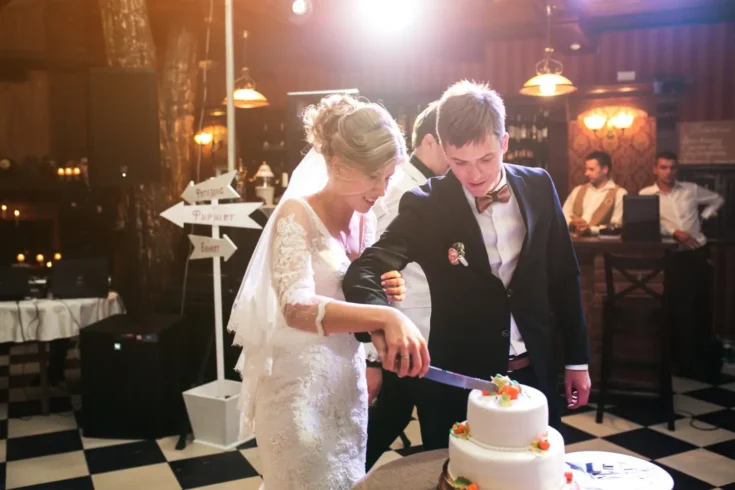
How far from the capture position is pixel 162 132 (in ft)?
17.6

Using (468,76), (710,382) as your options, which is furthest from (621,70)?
Result: (710,382)

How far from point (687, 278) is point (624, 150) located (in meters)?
2.72

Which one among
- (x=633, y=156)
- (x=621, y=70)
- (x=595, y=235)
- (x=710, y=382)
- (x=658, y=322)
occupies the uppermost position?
(x=621, y=70)

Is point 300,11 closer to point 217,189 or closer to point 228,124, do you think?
point 228,124

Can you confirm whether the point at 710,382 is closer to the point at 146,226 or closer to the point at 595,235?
the point at 595,235

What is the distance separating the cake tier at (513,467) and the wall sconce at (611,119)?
717 cm

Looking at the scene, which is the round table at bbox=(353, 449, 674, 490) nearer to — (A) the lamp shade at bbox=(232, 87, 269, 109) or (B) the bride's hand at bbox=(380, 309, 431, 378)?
(B) the bride's hand at bbox=(380, 309, 431, 378)

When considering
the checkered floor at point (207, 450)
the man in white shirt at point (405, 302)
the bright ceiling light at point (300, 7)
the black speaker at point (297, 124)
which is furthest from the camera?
the bright ceiling light at point (300, 7)

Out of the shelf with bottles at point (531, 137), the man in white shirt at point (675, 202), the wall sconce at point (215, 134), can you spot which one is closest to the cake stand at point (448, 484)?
the man in white shirt at point (675, 202)

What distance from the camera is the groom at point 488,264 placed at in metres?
1.70

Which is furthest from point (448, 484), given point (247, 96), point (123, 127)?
point (247, 96)

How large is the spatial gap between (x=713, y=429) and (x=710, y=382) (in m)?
1.14

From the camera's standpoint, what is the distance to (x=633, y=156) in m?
7.84

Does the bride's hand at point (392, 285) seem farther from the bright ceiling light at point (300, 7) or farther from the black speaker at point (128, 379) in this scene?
the bright ceiling light at point (300, 7)
